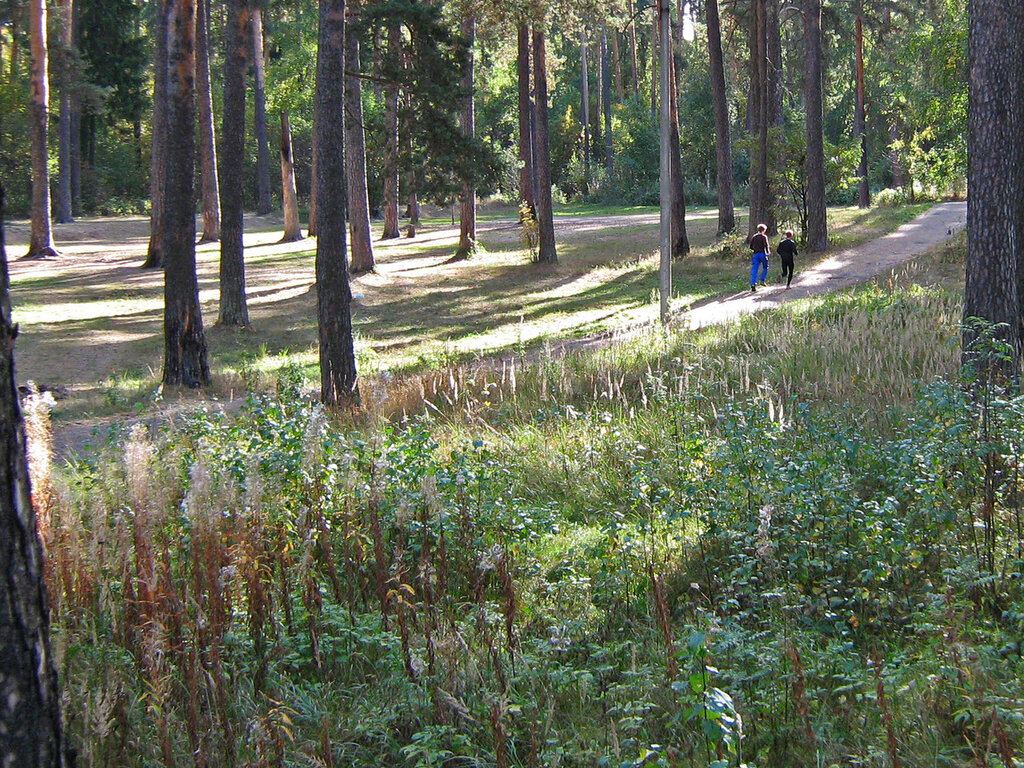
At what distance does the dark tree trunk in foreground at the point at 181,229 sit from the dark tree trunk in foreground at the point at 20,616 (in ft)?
42.7

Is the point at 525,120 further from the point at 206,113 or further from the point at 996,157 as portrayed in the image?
the point at 996,157

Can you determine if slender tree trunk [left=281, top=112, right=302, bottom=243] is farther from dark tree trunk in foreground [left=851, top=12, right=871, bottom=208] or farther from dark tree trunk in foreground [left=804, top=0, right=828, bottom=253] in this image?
dark tree trunk in foreground [left=851, top=12, right=871, bottom=208]

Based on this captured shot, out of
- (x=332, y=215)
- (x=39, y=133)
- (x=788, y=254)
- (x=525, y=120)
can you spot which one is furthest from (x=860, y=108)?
(x=332, y=215)

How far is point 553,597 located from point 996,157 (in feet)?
20.4

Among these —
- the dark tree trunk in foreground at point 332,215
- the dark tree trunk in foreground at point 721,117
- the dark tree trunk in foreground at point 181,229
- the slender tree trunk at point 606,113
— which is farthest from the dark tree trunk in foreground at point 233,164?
the slender tree trunk at point 606,113

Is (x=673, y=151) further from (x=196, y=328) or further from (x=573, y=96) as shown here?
(x=573, y=96)

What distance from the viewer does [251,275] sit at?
28469mm

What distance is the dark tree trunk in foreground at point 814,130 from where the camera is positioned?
2708 centimetres

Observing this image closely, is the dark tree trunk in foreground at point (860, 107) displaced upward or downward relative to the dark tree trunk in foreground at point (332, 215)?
upward

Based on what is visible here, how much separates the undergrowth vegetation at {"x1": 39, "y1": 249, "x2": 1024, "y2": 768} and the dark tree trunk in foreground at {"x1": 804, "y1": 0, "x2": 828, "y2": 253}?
20882mm

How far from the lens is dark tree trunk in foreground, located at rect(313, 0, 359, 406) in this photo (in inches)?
487

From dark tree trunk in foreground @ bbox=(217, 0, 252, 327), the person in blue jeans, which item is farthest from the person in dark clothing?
dark tree trunk in foreground @ bbox=(217, 0, 252, 327)

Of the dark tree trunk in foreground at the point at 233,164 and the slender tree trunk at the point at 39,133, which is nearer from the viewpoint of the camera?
the dark tree trunk in foreground at the point at 233,164

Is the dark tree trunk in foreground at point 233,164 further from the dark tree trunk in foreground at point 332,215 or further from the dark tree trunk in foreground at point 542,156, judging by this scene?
the dark tree trunk in foreground at point 542,156
